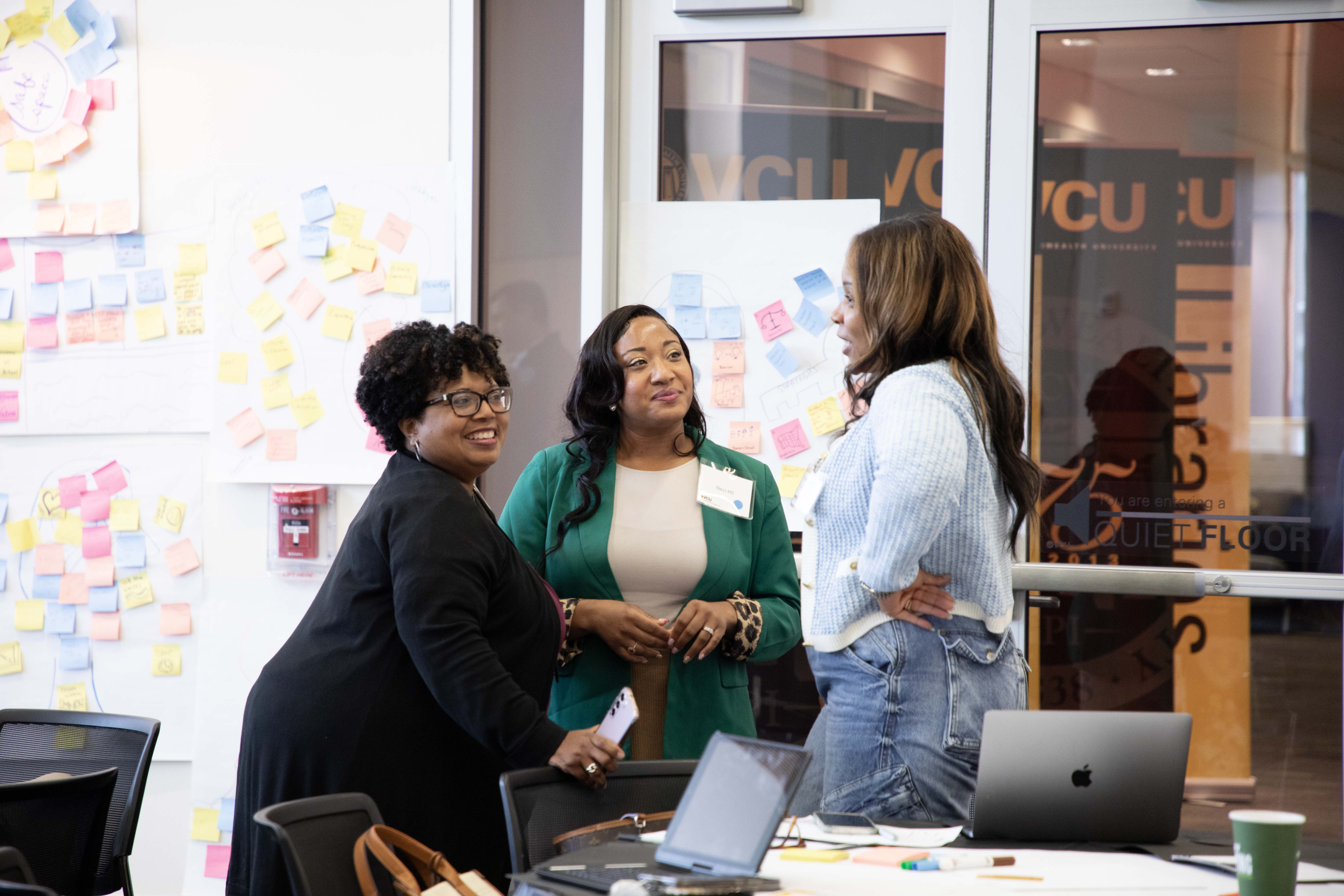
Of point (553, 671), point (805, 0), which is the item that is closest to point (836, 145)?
point (805, 0)

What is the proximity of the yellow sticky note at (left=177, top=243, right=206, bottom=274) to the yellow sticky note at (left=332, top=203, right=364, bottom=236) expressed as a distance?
44 centimetres

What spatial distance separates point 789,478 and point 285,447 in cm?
155

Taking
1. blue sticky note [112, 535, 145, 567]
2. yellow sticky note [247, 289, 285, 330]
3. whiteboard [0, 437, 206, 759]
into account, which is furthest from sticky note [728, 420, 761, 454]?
blue sticky note [112, 535, 145, 567]

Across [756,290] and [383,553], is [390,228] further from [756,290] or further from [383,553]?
[383,553]

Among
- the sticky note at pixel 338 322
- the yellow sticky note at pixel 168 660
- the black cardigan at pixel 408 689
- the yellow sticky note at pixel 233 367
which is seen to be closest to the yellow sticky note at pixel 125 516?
the yellow sticky note at pixel 168 660

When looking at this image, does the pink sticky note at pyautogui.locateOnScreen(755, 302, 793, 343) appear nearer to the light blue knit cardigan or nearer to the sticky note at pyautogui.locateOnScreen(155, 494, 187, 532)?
the light blue knit cardigan

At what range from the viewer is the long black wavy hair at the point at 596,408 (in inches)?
92.9

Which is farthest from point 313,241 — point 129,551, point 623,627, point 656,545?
point 623,627

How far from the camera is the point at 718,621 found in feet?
7.42

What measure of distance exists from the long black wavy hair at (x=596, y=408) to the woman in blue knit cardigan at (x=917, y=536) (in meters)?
0.54

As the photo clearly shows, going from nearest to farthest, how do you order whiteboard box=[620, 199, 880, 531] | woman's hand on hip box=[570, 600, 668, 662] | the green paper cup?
the green paper cup, woman's hand on hip box=[570, 600, 668, 662], whiteboard box=[620, 199, 880, 531]

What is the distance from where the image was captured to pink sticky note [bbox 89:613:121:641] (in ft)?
11.8

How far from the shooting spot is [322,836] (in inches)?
61.8

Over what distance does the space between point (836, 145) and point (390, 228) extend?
4.44ft
